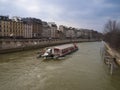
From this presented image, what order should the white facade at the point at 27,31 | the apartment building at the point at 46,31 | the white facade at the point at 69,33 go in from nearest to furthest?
the white facade at the point at 27,31, the apartment building at the point at 46,31, the white facade at the point at 69,33

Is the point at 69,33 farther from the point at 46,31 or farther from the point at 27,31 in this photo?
the point at 27,31

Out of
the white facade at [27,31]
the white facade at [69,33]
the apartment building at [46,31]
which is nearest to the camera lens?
the white facade at [27,31]

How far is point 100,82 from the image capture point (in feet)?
47.1

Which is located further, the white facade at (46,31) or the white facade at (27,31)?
the white facade at (46,31)

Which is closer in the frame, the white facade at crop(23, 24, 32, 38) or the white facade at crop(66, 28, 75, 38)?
the white facade at crop(23, 24, 32, 38)

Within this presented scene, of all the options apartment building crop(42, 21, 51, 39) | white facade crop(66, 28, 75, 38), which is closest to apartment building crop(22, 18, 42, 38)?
apartment building crop(42, 21, 51, 39)

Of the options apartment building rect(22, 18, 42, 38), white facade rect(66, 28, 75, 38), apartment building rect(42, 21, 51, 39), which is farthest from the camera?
white facade rect(66, 28, 75, 38)

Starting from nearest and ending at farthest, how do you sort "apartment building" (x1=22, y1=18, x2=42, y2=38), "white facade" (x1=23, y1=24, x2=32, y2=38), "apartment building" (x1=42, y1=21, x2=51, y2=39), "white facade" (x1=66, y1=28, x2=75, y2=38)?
1. "white facade" (x1=23, y1=24, x2=32, y2=38)
2. "apartment building" (x1=22, y1=18, x2=42, y2=38)
3. "apartment building" (x1=42, y1=21, x2=51, y2=39)
4. "white facade" (x1=66, y1=28, x2=75, y2=38)

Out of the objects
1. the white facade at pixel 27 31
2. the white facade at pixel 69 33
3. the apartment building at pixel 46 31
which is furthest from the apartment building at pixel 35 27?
the white facade at pixel 69 33

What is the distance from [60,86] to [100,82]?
10.9 feet

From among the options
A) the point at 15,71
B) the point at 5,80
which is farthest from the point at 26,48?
the point at 5,80

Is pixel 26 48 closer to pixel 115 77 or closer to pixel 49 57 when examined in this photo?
pixel 49 57

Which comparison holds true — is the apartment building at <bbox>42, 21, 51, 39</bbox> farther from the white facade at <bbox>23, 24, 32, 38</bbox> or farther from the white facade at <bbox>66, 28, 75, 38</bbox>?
the white facade at <bbox>66, 28, 75, 38</bbox>

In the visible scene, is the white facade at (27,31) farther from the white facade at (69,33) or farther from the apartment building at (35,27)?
the white facade at (69,33)
